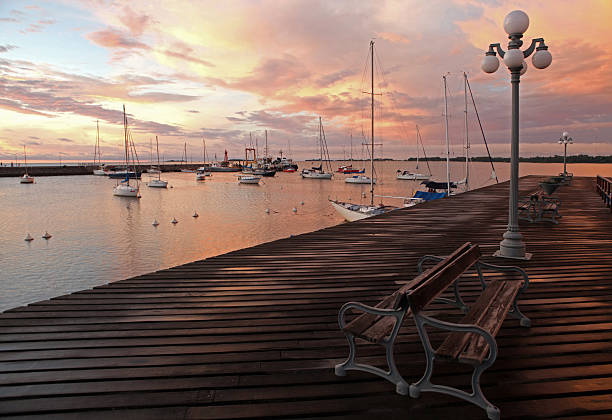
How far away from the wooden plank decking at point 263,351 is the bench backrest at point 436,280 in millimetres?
623

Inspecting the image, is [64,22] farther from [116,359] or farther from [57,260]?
[116,359]

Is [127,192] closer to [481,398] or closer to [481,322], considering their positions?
[481,322]

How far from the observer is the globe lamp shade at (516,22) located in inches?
237

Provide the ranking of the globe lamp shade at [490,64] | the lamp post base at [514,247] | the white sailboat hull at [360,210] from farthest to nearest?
the white sailboat hull at [360,210]
the globe lamp shade at [490,64]
the lamp post base at [514,247]

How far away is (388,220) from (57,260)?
17.6 m

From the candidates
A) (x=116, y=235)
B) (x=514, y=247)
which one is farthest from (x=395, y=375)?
(x=116, y=235)

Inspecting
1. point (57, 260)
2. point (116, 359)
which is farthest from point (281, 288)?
point (57, 260)

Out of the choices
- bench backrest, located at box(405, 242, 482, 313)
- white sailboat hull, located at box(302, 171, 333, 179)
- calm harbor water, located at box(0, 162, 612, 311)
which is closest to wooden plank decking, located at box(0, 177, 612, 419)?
bench backrest, located at box(405, 242, 482, 313)

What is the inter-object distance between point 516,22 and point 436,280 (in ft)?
18.0

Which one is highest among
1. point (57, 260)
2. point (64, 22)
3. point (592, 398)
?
point (64, 22)

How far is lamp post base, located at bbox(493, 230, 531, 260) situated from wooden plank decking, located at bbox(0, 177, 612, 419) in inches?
14.5

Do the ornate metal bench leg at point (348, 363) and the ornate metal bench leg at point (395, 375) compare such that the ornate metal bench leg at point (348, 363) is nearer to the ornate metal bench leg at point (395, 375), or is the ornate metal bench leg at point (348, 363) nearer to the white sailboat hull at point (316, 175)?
the ornate metal bench leg at point (395, 375)

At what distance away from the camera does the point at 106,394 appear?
101 inches

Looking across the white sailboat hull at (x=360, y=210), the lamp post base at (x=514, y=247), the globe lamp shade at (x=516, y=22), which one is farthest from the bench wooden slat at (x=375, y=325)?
the white sailboat hull at (x=360, y=210)
